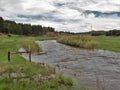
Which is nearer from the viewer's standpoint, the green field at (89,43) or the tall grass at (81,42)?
the green field at (89,43)

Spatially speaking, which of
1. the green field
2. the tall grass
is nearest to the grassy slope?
the green field

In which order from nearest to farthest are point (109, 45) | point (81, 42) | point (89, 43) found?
point (89, 43) → point (109, 45) → point (81, 42)

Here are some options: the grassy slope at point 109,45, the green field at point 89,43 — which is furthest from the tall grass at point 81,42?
the grassy slope at point 109,45

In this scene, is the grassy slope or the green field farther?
the green field

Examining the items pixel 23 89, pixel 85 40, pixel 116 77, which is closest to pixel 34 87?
pixel 23 89

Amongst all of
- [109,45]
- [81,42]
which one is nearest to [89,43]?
[81,42]

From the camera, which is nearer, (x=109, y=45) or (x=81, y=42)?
(x=109, y=45)

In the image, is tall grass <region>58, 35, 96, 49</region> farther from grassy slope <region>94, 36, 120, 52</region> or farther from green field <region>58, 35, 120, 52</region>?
grassy slope <region>94, 36, 120, 52</region>

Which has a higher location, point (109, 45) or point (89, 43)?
point (89, 43)

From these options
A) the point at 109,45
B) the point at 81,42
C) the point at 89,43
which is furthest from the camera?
the point at 81,42

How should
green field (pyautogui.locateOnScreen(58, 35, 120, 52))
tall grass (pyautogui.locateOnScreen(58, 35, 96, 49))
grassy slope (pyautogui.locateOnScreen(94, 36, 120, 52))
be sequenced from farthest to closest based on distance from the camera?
tall grass (pyautogui.locateOnScreen(58, 35, 96, 49)) < green field (pyautogui.locateOnScreen(58, 35, 120, 52)) < grassy slope (pyautogui.locateOnScreen(94, 36, 120, 52))

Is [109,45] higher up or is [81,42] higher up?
[81,42]

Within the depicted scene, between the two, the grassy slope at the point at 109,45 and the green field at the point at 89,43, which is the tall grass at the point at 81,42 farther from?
the grassy slope at the point at 109,45

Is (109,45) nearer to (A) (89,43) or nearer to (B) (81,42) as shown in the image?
(A) (89,43)
